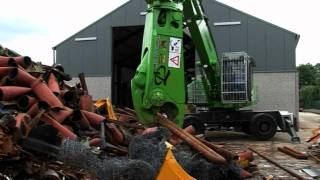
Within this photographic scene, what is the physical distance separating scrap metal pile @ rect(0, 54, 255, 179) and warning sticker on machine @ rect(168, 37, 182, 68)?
114 cm

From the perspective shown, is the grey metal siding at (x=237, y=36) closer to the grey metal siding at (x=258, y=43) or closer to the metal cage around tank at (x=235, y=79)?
the grey metal siding at (x=258, y=43)

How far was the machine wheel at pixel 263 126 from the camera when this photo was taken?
1652 cm

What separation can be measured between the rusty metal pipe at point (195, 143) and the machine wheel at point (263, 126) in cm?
→ 903

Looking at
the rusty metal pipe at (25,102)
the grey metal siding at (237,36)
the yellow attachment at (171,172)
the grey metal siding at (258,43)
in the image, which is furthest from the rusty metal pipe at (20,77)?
the grey metal siding at (258,43)

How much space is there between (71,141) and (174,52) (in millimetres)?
3219

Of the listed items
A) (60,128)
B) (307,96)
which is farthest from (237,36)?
(307,96)

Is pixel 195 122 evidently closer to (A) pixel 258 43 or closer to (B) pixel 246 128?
(B) pixel 246 128

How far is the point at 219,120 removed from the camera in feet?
55.3

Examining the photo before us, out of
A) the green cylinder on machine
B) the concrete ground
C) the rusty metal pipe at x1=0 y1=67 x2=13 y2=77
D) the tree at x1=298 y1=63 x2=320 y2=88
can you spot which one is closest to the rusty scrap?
the concrete ground

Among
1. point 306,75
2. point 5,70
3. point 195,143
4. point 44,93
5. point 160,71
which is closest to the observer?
point 195,143

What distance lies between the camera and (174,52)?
885cm

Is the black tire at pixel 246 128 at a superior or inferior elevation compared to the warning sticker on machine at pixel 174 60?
inferior

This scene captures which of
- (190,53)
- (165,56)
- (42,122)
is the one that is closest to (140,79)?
(165,56)

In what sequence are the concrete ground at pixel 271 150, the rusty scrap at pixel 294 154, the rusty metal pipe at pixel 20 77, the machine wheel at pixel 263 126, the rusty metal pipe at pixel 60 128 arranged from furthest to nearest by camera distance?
the machine wheel at pixel 263 126 < the rusty scrap at pixel 294 154 < the concrete ground at pixel 271 150 < the rusty metal pipe at pixel 20 77 < the rusty metal pipe at pixel 60 128
